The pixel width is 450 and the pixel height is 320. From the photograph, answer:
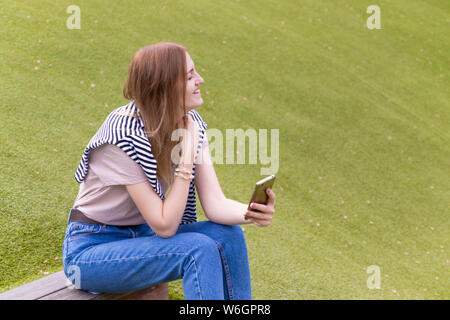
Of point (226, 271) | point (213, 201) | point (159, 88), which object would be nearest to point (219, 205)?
point (213, 201)

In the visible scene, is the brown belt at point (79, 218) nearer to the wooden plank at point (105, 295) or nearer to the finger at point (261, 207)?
the wooden plank at point (105, 295)

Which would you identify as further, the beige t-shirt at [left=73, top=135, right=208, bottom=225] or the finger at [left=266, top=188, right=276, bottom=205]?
the finger at [left=266, top=188, right=276, bottom=205]

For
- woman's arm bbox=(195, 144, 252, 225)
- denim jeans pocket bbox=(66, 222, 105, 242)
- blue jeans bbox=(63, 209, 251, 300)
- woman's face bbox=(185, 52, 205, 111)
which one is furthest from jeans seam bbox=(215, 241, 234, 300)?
woman's face bbox=(185, 52, 205, 111)

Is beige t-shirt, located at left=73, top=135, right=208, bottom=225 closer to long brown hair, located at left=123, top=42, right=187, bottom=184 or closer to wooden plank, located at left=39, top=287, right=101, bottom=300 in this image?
long brown hair, located at left=123, top=42, right=187, bottom=184

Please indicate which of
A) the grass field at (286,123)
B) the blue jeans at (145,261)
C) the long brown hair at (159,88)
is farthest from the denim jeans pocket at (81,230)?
the grass field at (286,123)

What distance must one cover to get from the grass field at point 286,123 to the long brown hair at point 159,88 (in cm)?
124

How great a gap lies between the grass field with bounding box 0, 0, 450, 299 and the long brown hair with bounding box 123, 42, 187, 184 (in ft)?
4.06

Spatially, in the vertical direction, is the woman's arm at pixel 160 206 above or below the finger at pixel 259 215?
above

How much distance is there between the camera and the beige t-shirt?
1927 mm

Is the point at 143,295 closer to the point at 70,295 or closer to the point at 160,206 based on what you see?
the point at 70,295

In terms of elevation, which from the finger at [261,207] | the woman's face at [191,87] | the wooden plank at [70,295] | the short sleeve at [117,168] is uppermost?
the woman's face at [191,87]

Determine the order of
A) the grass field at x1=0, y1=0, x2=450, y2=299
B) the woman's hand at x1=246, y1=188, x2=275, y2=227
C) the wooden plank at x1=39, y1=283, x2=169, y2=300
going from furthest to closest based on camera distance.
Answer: the grass field at x1=0, y1=0, x2=450, y2=299, the woman's hand at x1=246, y1=188, x2=275, y2=227, the wooden plank at x1=39, y1=283, x2=169, y2=300

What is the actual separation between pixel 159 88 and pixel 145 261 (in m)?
0.73

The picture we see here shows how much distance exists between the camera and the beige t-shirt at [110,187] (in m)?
1.93
